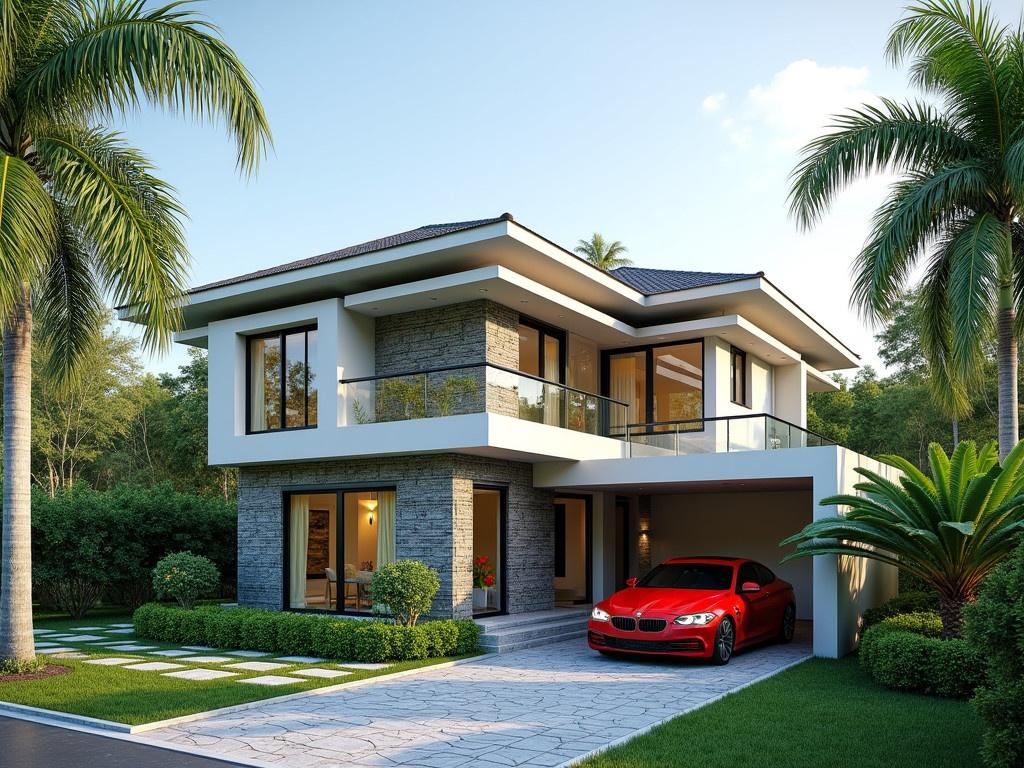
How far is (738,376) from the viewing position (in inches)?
794

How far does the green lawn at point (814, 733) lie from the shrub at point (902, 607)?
10.1ft

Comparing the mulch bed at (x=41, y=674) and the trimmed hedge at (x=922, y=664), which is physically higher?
the trimmed hedge at (x=922, y=664)

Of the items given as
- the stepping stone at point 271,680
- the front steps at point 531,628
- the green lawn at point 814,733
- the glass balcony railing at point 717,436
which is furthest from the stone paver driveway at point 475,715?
the glass balcony railing at point 717,436

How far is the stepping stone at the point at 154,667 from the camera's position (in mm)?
11945

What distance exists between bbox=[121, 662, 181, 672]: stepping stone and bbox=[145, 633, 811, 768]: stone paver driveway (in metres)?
3.05

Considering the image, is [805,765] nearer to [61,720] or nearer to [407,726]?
[407,726]

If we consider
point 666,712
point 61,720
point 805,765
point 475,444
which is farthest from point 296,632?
point 805,765

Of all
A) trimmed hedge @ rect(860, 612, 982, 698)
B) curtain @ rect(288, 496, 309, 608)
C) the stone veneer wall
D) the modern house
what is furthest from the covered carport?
curtain @ rect(288, 496, 309, 608)

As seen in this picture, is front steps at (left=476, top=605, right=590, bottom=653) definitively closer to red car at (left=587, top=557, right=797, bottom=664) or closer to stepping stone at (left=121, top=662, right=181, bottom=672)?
red car at (left=587, top=557, right=797, bottom=664)

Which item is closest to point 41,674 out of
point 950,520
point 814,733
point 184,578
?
point 184,578

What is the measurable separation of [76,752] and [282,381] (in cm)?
973

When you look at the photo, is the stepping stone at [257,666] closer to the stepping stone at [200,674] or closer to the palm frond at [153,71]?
the stepping stone at [200,674]

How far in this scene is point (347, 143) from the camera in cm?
1700

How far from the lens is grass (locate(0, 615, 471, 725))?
915 cm
